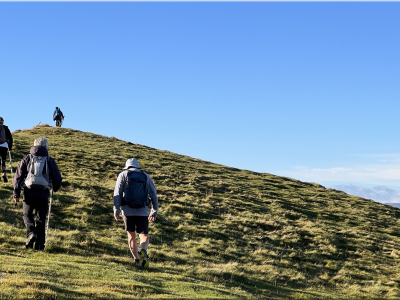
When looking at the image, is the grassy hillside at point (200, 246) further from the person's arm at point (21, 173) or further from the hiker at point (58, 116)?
the hiker at point (58, 116)

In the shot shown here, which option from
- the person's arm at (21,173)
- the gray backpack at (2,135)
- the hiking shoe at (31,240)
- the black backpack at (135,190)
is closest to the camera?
the black backpack at (135,190)

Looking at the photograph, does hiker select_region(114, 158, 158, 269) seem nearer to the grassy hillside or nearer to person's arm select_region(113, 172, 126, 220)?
person's arm select_region(113, 172, 126, 220)

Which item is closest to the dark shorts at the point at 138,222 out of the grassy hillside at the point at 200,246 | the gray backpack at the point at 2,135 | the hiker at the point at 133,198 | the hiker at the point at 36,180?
the hiker at the point at 133,198

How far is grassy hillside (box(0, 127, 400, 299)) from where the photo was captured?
945 centimetres

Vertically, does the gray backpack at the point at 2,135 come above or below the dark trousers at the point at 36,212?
above

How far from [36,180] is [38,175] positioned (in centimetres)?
14

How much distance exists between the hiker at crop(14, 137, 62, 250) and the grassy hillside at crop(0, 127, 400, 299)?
107cm

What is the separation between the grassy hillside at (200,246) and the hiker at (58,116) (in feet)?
54.3

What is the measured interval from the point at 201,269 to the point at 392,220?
2424cm

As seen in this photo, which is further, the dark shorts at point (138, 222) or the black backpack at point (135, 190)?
the dark shorts at point (138, 222)

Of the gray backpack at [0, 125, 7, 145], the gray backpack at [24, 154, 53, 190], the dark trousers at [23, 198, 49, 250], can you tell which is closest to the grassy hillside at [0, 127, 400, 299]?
the dark trousers at [23, 198, 49, 250]

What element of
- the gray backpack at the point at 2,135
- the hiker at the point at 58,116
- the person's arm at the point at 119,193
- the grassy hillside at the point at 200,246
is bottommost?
the grassy hillside at the point at 200,246

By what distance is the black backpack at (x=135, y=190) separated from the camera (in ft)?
34.2

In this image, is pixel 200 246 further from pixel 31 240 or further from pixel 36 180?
pixel 36 180
